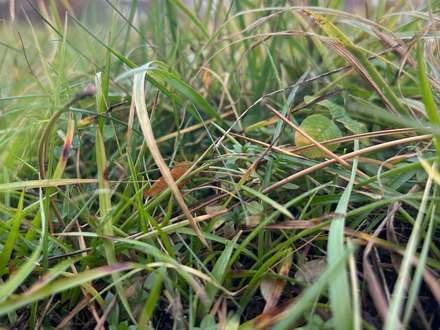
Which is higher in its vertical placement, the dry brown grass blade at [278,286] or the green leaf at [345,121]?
the green leaf at [345,121]

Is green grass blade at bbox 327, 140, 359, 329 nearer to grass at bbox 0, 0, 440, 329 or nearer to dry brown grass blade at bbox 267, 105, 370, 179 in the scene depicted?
grass at bbox 0, 0, 440, 329

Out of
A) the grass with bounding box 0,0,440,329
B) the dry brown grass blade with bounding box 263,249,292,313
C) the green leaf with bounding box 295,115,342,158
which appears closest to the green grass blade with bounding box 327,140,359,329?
the grass with bounding box 0,0,440,329

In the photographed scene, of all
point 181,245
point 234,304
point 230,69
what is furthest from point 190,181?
point 230,69

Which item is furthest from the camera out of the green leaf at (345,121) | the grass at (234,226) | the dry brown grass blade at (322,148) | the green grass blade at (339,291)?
the green leaf at (345,121)

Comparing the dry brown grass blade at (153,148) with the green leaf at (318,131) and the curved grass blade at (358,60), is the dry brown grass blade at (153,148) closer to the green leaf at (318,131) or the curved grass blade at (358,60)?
the green leaf at (318,131)

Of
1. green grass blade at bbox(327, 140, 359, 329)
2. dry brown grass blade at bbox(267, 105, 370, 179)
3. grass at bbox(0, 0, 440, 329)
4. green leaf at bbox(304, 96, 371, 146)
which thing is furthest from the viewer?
green leaf at bbox(304, 96, 371, 146)

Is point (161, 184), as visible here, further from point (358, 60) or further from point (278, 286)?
point (358, 60)

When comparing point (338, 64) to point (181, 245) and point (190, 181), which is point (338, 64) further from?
point (181, 245)

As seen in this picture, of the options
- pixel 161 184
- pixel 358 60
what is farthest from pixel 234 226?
pixel 358 60

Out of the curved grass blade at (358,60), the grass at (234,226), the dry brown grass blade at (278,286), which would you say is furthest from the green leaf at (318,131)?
the dry brown grass blade at (278,286)
